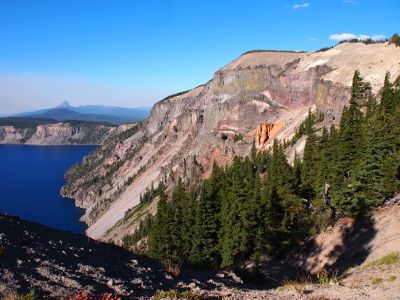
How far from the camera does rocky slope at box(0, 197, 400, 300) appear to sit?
10.6 m

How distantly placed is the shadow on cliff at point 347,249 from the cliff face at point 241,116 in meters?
53.2

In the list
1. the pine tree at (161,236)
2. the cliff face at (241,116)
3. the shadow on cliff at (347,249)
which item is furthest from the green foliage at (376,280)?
the cliff face at (241,116)

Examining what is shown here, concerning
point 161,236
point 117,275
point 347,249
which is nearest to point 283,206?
point 347,249

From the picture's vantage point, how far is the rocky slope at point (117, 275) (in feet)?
34.7

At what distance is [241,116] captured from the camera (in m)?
128

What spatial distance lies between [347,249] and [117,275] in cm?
1742

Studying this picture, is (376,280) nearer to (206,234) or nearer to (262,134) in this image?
(206,234)

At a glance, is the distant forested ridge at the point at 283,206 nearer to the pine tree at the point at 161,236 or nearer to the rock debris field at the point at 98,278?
the pine tree at the point at 161,236

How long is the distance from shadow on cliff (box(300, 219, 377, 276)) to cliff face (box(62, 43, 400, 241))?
174 ft

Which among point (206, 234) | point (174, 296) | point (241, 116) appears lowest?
point (206, 234)

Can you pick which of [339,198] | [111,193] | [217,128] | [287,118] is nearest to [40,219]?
[111,193]

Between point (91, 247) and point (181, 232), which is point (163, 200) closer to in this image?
point (181, 232)

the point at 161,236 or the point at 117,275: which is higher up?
the point at 117,275

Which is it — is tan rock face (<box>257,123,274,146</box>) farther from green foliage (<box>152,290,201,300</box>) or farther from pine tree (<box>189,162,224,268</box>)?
green foliage (<box>152,290,201,300</box>)
